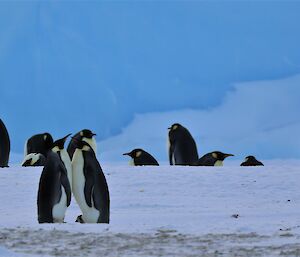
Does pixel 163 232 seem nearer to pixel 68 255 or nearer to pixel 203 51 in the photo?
pixel 68 255

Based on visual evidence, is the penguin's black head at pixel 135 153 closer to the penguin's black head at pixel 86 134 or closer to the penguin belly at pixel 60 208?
the penguin's black head at pixel 86 134

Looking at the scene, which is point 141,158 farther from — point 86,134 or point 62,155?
point 62,155

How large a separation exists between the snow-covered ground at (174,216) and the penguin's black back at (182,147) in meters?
4.59

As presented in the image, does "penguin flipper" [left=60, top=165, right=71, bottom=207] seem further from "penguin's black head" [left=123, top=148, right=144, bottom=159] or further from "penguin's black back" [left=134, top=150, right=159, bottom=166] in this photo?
"penguin's black head" [left=123, top=148, right=144, bottom=159]

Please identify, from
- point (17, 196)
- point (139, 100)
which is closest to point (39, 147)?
point (17, 196)

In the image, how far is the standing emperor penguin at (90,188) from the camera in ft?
21.4

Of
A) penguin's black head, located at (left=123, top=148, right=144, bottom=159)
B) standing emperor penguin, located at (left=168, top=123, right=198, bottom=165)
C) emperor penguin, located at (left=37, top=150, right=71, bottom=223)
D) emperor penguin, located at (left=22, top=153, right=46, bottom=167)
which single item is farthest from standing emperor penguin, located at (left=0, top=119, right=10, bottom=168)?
emperor penguin, located at (left=37, top=150, right=71, bottom=223)

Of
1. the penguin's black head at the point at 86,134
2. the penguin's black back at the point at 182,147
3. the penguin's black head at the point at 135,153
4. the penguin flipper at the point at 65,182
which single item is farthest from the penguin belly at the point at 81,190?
the penguin's black back at the point at 182,147

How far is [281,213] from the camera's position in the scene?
6840mm

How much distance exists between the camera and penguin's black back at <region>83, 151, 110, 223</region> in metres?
6.52

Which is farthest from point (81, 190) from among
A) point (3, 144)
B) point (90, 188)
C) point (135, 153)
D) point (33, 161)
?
point (135, 153)

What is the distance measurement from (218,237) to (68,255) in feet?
3.64

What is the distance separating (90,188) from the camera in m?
6.59

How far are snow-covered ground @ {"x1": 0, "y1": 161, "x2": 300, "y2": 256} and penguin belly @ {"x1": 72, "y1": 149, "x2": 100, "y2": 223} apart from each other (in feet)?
0.73
